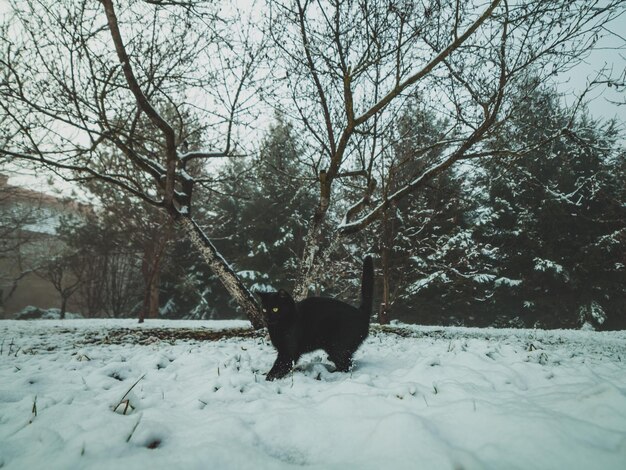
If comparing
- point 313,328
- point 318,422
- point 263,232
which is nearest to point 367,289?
point 313,328

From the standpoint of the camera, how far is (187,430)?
1.62m

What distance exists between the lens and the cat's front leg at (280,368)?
Result: 301cm

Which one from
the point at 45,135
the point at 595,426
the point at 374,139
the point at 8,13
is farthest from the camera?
the point at 374,139

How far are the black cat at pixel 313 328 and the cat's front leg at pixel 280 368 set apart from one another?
1 cm

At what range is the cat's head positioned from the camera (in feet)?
11.1

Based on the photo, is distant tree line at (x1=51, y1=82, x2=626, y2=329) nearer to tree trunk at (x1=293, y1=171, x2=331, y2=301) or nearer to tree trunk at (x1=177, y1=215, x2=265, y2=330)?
tree trunk at (x1=293, y1=171, x2=331, y2=301)

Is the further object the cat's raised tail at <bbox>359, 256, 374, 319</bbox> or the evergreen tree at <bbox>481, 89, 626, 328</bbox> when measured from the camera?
the evergreen tree at <bbox>481, 89, 626, 328</bbox>

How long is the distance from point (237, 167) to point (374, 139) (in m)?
17.9

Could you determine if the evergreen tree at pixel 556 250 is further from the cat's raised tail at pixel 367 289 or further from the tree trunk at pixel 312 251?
the cat's raised tail at pixel 367 289

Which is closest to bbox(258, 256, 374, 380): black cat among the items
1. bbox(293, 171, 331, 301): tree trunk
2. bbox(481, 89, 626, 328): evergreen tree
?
bbox(293, 171, 331, 301): tree trunk

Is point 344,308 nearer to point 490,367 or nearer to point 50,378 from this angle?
point 490,367

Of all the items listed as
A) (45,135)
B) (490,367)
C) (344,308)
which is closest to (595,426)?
(490,367)

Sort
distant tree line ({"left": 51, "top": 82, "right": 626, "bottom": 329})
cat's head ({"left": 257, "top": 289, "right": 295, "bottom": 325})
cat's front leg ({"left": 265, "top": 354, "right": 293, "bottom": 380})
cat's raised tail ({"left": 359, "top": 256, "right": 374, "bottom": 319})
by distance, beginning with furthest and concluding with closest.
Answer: distant tree line ({"left": 51, "top": 82, "right": 626, "bottom": 329})
cat's raised tail ({"left": 359, "top": 256, "right": 374, "bottom": 319})
cat's head ({"left": 257, "top": 289, "right": 295, "bottom": 325})
cat's front leg ({"left": 265, "top": 354, "right": 293, "bottom": 380})

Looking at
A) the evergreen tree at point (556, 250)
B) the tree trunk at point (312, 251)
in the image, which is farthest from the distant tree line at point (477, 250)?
the tree trunk at point (312, 251)
